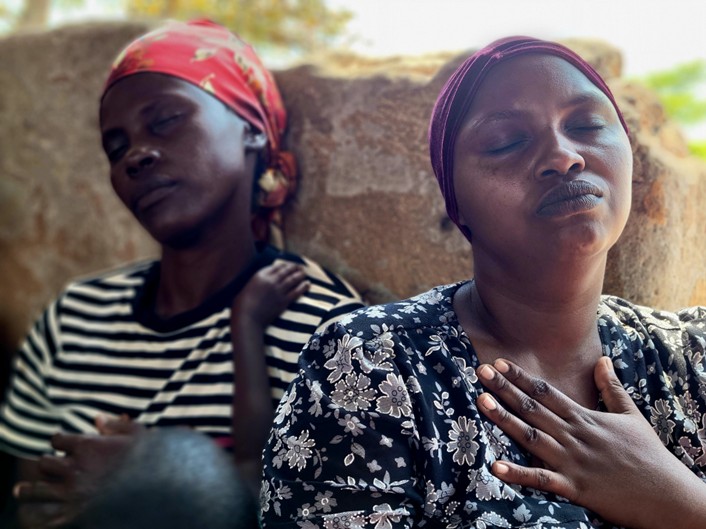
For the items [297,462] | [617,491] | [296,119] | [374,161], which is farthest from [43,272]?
[617,491]

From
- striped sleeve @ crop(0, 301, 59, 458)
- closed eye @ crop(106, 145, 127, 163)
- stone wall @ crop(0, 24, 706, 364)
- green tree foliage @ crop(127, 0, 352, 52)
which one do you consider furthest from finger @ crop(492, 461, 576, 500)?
green tree foliage @ crop(127, 0, 352, 52)

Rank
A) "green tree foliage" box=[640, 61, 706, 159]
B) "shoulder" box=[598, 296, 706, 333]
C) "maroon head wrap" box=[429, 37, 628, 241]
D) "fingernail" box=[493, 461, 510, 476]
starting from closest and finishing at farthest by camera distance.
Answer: "fingernail" box=[493, 461, 510, 476]
"maroon head wrap" box=[429, 37, 628, 241]
"shoulder" box=[598, 296, 706, 333]
"green tree foliage" box=[640, 61, 706, 159]

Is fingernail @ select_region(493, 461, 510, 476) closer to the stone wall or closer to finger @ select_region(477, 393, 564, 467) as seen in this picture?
finger @ select_region(477, 393, 564, 467)

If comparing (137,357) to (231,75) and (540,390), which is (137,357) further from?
(540,390)

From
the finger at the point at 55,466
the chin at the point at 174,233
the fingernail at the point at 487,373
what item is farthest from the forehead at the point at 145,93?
the fingernail at the point at 487,373

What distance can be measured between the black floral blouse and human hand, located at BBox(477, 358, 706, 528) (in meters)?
0.03

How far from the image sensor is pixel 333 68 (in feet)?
7.73

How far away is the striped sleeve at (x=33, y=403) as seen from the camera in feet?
7.77

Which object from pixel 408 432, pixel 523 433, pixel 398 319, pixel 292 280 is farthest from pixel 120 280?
pixel 523 433

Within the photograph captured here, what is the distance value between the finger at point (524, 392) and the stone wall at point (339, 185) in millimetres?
414

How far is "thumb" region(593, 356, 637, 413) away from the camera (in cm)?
132

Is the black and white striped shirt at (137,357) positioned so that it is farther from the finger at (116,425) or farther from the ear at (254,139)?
the ear at (254,139)

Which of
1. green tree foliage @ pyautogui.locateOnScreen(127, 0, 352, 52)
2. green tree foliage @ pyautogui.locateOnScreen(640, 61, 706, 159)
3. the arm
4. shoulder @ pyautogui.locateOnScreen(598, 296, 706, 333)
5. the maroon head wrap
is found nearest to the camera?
the maroon head wrap

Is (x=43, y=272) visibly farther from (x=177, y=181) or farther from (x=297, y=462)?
(x=297, y=462)
